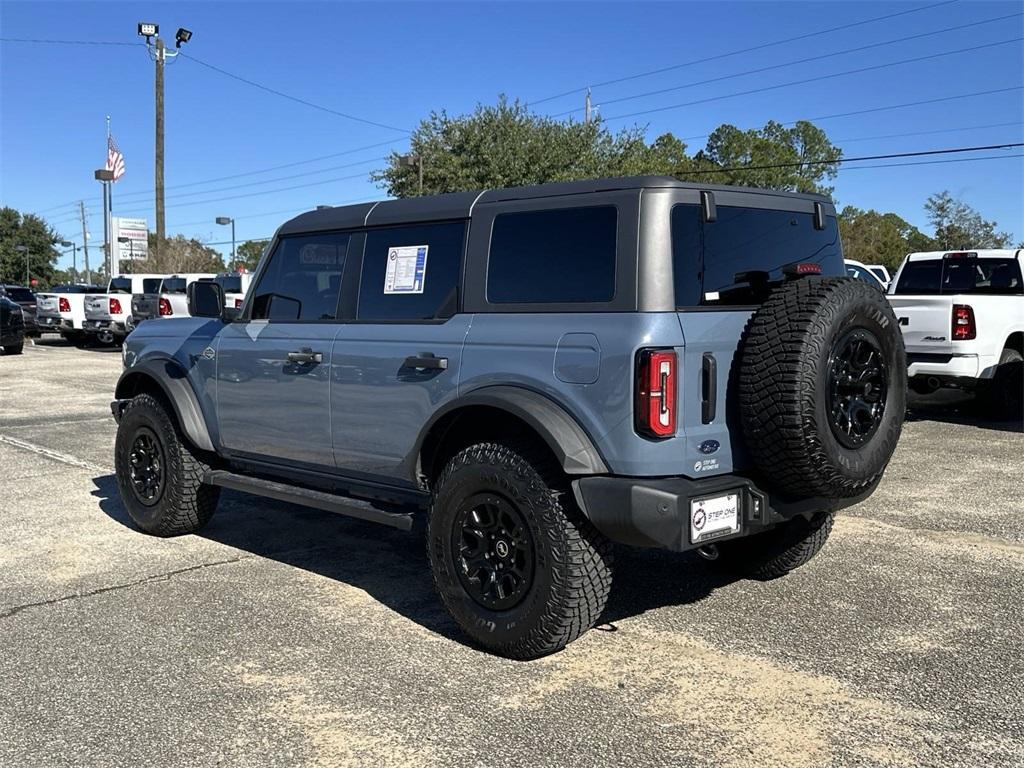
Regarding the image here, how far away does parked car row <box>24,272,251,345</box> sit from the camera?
22.2 m

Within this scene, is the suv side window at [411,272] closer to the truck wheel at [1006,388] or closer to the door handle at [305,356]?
the door handle at [305,356]

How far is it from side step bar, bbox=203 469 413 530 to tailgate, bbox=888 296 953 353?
24.3 ft

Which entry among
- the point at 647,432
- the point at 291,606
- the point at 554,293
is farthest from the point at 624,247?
the point at 291,606

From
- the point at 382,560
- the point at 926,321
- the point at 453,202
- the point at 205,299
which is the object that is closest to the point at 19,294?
the point at 926,321

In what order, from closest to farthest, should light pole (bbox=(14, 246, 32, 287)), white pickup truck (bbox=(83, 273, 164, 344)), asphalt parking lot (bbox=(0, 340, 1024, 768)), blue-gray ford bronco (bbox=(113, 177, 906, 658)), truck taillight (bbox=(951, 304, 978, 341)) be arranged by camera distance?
asphalt parking lot (bbox=(0, 340, 1024, 768)), blue-gray ford bronco (bbox=(113, 177, 906, 658)), truck taillight (bbox=(951, 304, 978, 341)), white pickup truck (bbox=(83, 273, 164, 344)), light pole (bbox=(14, 246, 32, 287))

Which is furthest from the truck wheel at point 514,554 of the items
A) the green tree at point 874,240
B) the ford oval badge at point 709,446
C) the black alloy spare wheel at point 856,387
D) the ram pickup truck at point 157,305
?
the green tree at point 874,240

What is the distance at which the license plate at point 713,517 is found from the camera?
3.73 m

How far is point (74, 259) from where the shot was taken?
105 metres

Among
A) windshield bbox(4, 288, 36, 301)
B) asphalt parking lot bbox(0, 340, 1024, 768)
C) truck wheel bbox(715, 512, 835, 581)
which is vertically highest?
windshield bbox(4, 288, 36, 301)

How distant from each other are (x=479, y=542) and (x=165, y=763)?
1.53 meters

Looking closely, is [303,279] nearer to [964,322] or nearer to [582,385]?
[582,385]

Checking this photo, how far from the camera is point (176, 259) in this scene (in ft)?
145

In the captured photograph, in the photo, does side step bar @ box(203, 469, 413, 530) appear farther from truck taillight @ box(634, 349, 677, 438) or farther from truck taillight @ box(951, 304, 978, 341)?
truck taillight @ box(951, 304, 978, 341)

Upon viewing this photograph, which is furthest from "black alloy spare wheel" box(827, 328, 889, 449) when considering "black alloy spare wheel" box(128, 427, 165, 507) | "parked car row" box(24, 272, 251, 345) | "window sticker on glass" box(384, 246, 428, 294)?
"parked car row" box(24, 272, 251, 345)
